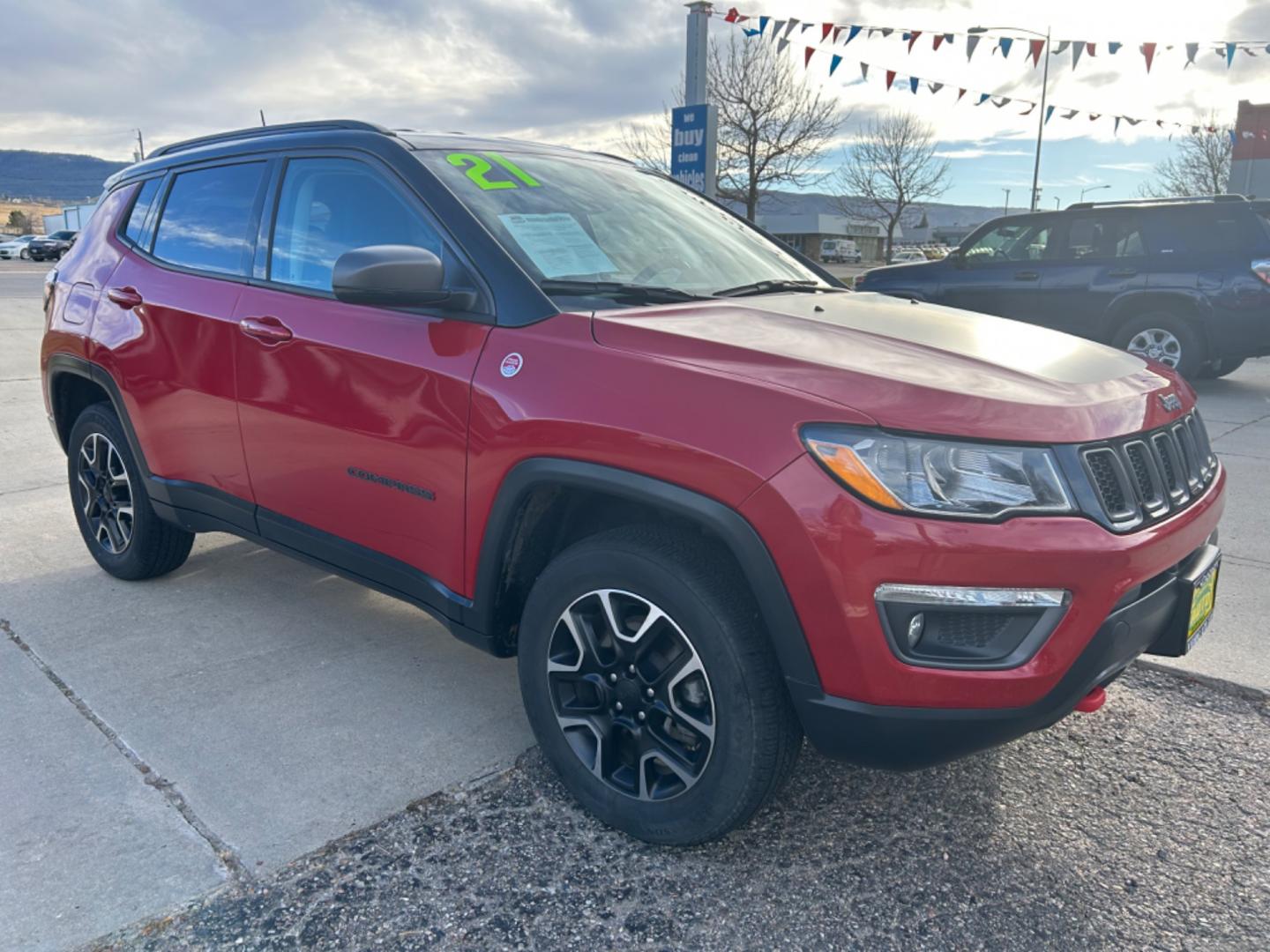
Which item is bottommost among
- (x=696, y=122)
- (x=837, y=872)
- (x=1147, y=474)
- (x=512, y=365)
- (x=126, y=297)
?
(x=837, y=872)

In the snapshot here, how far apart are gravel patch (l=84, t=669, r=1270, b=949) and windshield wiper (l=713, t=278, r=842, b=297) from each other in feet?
4.72

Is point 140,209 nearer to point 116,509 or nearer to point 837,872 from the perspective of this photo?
point 116,509

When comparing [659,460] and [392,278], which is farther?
[392,278]

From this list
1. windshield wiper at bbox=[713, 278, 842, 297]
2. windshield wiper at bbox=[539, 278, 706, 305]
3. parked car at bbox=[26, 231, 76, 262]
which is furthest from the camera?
parked car at bbox=[26, 231, 76, 262]

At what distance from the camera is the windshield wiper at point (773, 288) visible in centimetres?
315

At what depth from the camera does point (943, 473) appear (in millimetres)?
2057

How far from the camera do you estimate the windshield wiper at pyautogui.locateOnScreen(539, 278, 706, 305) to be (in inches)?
108

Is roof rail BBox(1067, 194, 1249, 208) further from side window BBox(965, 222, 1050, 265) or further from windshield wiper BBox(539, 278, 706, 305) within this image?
windshield wiper BBox(539, 278, 706, 305)

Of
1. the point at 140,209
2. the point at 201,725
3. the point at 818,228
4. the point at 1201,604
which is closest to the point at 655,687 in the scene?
the point at 1201,604

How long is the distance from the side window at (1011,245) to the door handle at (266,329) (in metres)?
8.99

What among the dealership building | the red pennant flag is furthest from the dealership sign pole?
the dealership building

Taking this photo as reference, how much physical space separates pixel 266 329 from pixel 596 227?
1126 millimetres

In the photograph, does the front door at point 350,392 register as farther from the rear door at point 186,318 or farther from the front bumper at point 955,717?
the front bumper at point 955,717

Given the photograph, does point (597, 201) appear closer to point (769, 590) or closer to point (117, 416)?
point (769, 590)
